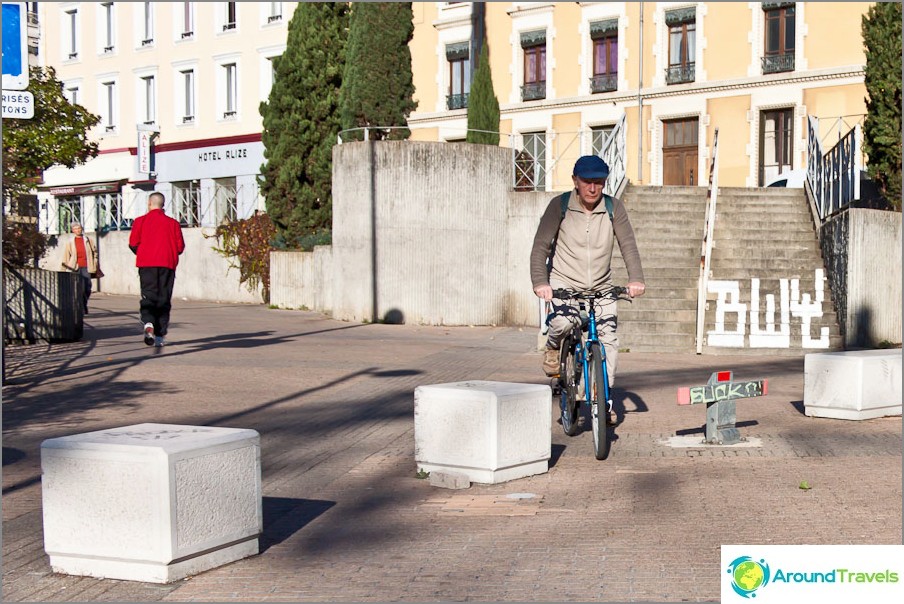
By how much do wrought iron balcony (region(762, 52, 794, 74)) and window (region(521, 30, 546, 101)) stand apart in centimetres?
836

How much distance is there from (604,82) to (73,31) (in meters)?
23.8

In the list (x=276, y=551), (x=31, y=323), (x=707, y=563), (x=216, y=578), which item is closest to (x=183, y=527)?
(x=216, y=578)

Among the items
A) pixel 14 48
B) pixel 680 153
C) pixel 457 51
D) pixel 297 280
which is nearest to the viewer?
pixel 14 48

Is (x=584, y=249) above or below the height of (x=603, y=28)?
below

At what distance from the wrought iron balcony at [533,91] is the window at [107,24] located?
17.6m

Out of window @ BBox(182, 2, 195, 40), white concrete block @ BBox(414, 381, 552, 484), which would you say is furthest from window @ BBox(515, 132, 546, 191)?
window @ BBox(182, 2, 195, 40)

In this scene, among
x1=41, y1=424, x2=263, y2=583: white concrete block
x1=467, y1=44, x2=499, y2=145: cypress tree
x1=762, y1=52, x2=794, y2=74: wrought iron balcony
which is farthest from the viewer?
x1=762, y1=52, x2=794, y2=74: wrought iron balcony

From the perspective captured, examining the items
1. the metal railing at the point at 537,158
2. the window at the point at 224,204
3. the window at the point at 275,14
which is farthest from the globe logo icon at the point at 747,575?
the window at the point at 275,14

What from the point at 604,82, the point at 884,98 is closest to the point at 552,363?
the point at 884,98

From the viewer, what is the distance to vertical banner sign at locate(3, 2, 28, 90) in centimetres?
894

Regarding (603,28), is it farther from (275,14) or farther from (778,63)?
(275,14)

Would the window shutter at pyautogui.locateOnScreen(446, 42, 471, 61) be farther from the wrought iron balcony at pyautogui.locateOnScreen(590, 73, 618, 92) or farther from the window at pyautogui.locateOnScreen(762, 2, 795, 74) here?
the window at pyautogui.locateOnScreen(762, 2, 795, 74)

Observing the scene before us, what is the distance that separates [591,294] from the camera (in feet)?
26.7

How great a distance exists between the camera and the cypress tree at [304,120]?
1135 inches
